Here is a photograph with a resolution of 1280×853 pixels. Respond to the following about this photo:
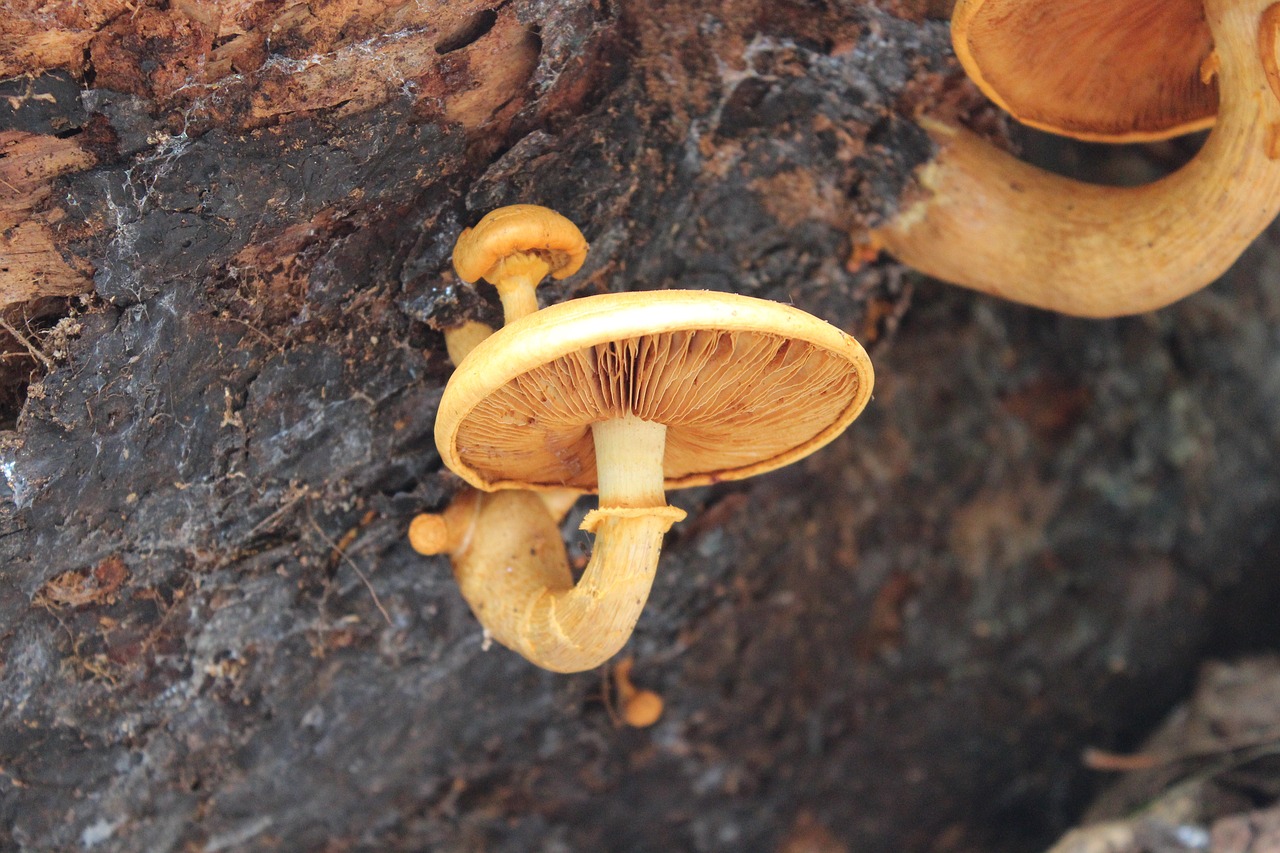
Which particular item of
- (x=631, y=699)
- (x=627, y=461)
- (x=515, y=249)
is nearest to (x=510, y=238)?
(x=515, y=249)

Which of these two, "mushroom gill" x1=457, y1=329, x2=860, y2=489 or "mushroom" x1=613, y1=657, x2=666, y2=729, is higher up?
"mushroom gill" x1=457, y1=329, x2=860, y2=489

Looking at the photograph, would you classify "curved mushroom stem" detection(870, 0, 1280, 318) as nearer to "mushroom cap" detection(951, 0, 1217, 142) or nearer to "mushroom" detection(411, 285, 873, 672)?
"mushroom cap" detection(951, 0, 1217, 142)

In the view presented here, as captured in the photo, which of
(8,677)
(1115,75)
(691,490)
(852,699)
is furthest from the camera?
(852,699)

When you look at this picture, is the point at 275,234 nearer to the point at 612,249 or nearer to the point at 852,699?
the point at 612,249

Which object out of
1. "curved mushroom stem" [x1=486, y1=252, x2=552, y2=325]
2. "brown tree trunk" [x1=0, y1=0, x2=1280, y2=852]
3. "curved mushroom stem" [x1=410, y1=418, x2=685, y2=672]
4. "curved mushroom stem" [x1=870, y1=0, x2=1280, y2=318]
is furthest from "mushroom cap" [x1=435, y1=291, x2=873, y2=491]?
"curved mushroom stem" [x1=870, y1=0, x2=1280, y2=318]

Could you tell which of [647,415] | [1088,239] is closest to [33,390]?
[647,415]

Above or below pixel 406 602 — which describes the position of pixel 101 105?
above
